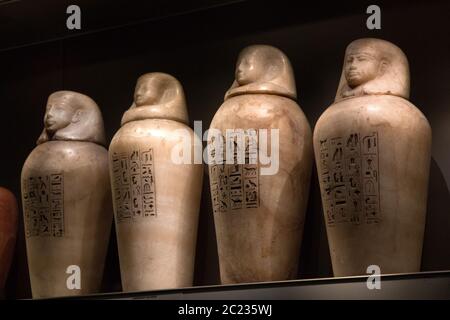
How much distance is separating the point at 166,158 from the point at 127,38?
0.61 metres

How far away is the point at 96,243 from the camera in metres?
2.88

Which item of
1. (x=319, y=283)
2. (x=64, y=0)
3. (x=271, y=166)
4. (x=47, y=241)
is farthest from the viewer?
(x=64, y=0)

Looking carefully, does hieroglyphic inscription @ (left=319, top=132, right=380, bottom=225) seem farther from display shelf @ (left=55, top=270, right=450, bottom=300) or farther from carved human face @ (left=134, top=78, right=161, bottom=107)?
carved human face @ (left=134, top=78, right=161, bottom=107)

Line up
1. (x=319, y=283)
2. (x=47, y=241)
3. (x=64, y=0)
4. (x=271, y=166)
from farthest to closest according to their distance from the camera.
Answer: (x=64, y=0) → (x=47, y=241) → (x=271, y=166) → (x=319, y=283)

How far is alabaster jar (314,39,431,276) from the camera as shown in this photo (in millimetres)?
2383

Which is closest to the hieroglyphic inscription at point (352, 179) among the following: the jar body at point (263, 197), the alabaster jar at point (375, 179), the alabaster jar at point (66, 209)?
the alabaster jar at point (375, 179)

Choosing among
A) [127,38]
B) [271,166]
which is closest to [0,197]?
[127,38]

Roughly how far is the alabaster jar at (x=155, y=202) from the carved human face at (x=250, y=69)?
228 millimetres

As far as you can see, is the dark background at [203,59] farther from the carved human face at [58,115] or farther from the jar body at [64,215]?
the carved human face at [58,115]

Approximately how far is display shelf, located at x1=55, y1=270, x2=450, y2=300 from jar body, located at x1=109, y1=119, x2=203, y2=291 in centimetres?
16

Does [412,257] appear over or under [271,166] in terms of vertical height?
under

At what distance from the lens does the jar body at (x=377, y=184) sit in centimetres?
238

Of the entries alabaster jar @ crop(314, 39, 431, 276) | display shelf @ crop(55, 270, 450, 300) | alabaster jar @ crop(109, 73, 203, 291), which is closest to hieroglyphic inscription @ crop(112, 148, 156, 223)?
alabaster jar @ crop(109, 73, 203, 291)
